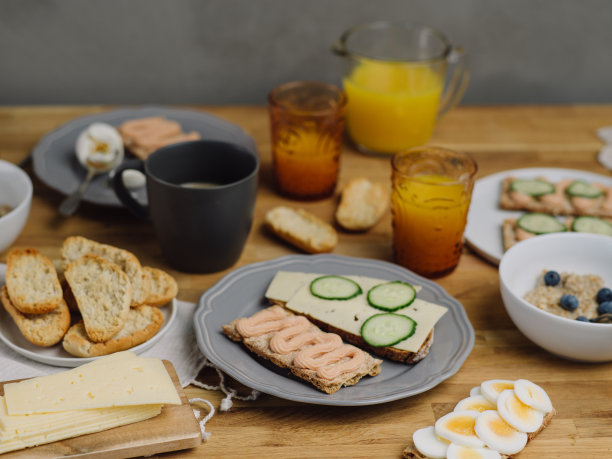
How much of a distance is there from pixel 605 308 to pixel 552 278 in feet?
0.42

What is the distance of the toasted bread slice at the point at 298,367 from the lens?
1.24 meters

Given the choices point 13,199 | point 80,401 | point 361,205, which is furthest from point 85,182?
point 80,401

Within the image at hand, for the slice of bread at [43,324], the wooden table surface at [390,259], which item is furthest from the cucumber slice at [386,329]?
the slice of bread at [43,324]

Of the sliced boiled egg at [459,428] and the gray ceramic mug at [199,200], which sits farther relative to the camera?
the gray ceramic mug at [199,200]

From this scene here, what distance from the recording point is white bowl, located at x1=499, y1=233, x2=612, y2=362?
1313 mm

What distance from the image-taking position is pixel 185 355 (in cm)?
138

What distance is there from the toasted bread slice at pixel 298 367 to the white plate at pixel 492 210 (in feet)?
1.80

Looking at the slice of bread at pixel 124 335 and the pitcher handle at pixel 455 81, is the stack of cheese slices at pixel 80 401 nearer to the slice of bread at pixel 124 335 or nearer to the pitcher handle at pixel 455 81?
the slice of bread at pixel 124 335

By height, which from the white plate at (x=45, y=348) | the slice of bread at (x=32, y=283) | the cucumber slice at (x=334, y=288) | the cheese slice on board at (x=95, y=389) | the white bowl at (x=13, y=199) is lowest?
the white plate at (x=45, y=348)

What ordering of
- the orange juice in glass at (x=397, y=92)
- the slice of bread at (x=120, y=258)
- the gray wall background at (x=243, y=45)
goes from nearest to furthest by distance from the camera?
the slice of bread at (x=120, y=258)
the orange juice in glass at (x=397, y=92)
the gray wall background at (x=243, y=45)

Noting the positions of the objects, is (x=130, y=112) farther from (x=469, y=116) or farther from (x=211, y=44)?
(x=469, y=116)

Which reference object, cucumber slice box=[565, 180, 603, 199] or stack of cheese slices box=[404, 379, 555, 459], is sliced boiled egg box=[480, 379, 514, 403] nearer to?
stack of cheese slices box=[404, 379, 555, 459]

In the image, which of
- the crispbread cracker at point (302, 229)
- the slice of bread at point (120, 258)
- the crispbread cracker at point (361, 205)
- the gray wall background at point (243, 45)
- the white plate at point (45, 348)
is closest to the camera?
the white plate at point (45, 348)

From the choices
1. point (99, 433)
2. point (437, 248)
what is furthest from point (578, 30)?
point (99, 433)
